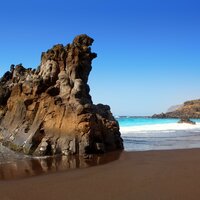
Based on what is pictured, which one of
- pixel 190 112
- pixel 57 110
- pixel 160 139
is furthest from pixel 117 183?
pixel 190 112

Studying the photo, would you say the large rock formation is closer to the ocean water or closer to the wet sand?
the ocean water

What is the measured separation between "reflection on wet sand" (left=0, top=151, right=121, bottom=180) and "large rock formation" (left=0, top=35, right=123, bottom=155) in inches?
48.9

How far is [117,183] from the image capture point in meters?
11.2

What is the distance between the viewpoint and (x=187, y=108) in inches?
5438

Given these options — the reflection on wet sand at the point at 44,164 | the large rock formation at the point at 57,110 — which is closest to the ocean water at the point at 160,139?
the large rock formation at the point at 57,110

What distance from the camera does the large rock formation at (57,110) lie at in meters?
19.3

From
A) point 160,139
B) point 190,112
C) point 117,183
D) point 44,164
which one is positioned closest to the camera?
point 117,183

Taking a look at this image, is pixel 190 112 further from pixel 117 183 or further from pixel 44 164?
pixel 117 183

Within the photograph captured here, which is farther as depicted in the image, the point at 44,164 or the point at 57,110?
Result: the point at 57,110

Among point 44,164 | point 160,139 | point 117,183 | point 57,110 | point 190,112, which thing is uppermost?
point 190,112

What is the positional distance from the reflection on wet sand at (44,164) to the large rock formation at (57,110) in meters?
1.24

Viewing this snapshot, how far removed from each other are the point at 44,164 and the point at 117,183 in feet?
19.3

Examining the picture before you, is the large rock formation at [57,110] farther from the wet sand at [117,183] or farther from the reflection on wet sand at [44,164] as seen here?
the wet sand at [117,183]

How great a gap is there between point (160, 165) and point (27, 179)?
5682 millimetres
